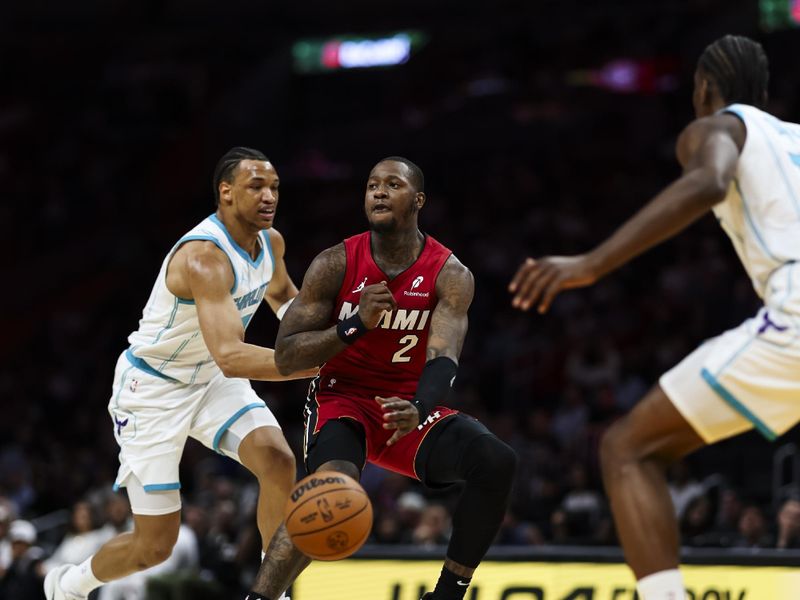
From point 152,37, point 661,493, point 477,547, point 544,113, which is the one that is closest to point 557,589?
point 477,547

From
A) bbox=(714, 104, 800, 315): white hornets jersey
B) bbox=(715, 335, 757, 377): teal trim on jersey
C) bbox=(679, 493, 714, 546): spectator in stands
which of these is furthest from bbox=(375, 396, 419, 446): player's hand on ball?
bbox=(679, 493, 714, 546): spectator in stands

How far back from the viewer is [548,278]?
389cm

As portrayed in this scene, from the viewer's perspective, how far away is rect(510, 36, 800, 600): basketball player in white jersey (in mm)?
3932

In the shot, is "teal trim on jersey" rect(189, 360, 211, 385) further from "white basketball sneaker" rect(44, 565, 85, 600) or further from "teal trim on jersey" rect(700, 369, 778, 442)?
"teal trim on jersey" rect(700, 369, 778, 442)

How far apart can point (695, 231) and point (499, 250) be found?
2.62m

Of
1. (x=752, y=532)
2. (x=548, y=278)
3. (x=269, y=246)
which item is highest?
(x=269, y=246)

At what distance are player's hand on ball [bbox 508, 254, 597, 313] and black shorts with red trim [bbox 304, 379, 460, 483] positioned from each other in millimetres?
1837

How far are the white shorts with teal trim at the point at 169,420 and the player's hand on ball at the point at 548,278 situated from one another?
8.60 ft

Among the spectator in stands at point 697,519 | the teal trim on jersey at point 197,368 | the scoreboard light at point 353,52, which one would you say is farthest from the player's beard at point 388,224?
the scoreboard light at point 353,52

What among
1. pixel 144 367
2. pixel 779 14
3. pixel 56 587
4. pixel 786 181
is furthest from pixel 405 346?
pixel 779 14

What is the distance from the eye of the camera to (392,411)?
4.98 m

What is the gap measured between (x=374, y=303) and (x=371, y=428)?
0.78m

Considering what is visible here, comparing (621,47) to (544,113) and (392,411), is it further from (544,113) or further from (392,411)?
(392,411)

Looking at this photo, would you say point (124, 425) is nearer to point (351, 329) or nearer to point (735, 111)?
point (351, 329)
